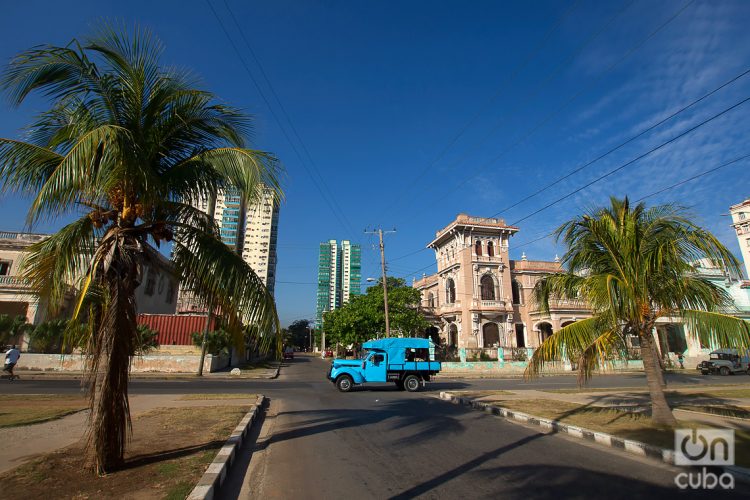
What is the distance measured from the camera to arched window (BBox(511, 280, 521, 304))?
1689 inches

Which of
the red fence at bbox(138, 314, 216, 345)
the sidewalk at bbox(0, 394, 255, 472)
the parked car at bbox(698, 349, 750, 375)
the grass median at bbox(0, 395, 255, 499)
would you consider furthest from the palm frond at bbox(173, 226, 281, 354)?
the parked car at bbox(698, 349, 750, 375)

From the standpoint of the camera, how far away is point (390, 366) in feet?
61.4

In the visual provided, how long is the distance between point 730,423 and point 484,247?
3312 centimetres

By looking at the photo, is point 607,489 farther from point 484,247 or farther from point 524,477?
point 484,247

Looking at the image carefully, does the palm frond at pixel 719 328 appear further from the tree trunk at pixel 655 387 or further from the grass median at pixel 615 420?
the grass median at pixel 615 420

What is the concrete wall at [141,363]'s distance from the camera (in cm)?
2428

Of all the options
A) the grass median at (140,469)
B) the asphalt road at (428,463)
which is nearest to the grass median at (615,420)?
the asphalt road at (428,463)

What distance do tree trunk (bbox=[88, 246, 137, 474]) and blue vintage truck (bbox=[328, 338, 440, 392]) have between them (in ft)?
42.5

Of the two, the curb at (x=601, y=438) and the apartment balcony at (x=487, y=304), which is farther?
the apartment balcony at (x=487, y=304)

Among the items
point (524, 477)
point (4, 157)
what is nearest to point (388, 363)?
point (524, 477)

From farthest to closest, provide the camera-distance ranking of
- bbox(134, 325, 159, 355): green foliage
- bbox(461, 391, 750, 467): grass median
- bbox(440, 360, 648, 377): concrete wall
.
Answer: bbox(440, 360, 648, 377): concrete wall → bbox(134, 325, 159, 355): green foliage → bbox(461, 391, 750, 467): grass median

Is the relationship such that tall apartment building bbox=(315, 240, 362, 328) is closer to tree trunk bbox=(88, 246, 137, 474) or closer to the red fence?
the red fence

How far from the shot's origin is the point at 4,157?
5340 mm
